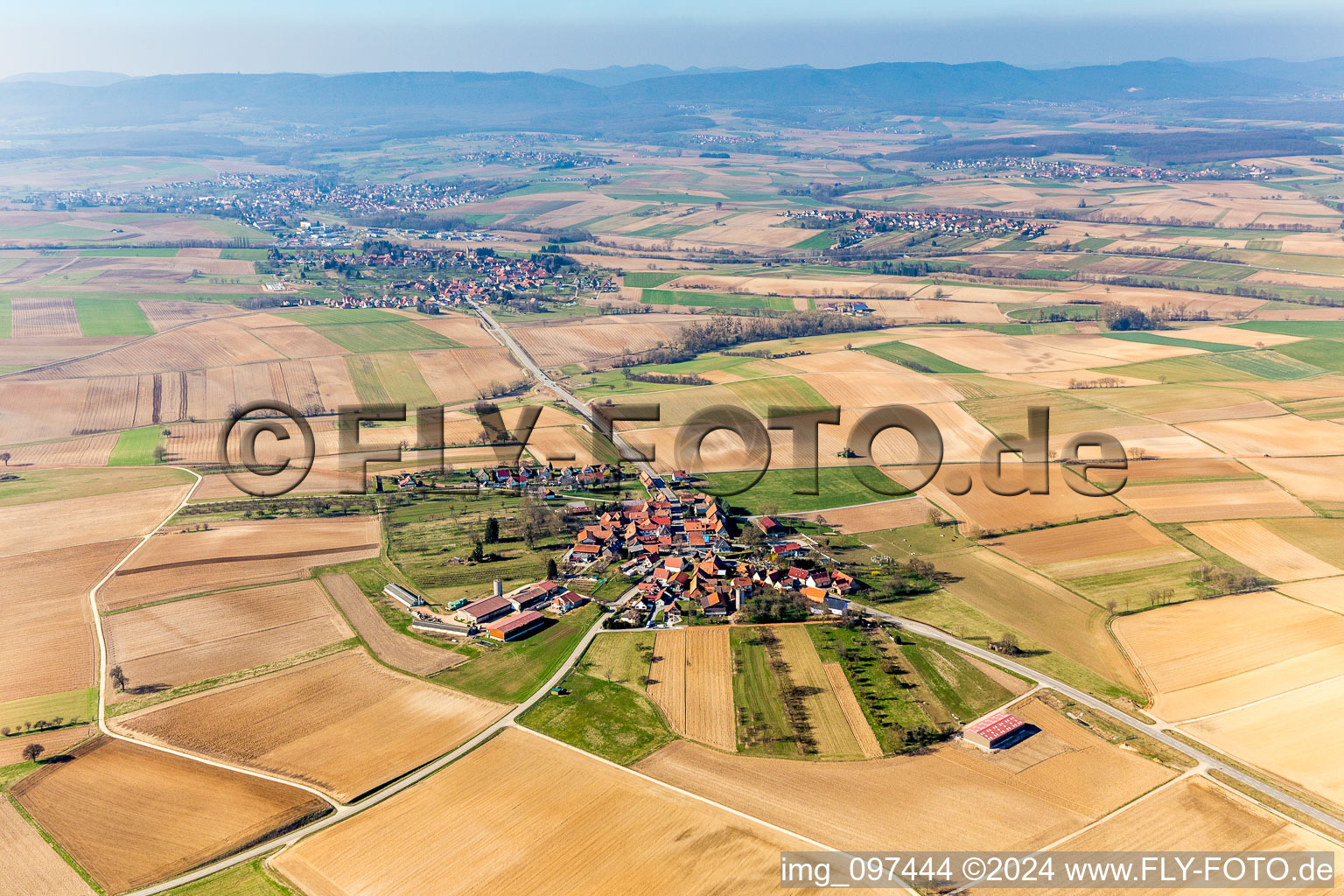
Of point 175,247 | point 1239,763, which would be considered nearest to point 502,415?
point 1239,763

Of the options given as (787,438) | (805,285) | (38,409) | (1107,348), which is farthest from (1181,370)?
(38,409)

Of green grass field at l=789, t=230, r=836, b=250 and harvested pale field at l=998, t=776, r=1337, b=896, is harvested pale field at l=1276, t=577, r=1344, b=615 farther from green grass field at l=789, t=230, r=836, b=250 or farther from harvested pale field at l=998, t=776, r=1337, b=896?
green grass field at l=789, t=230, r=836, b=250

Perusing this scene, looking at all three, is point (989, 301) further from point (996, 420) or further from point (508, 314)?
point (508, 314)

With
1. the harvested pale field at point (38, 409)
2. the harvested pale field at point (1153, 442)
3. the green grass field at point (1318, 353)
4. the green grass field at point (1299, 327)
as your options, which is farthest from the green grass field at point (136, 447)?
the green grass field at point (1299, 327)

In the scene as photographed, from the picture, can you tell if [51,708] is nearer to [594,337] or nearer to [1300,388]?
[594,337]

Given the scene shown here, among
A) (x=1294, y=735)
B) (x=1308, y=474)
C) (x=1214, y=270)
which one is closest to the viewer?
(x=1294, y=735)

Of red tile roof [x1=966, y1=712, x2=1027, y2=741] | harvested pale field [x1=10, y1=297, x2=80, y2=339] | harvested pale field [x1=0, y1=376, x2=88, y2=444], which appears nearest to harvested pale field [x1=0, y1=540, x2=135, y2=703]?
harvested pale field [x1=0, y1=376, x2=88, y2=444]
